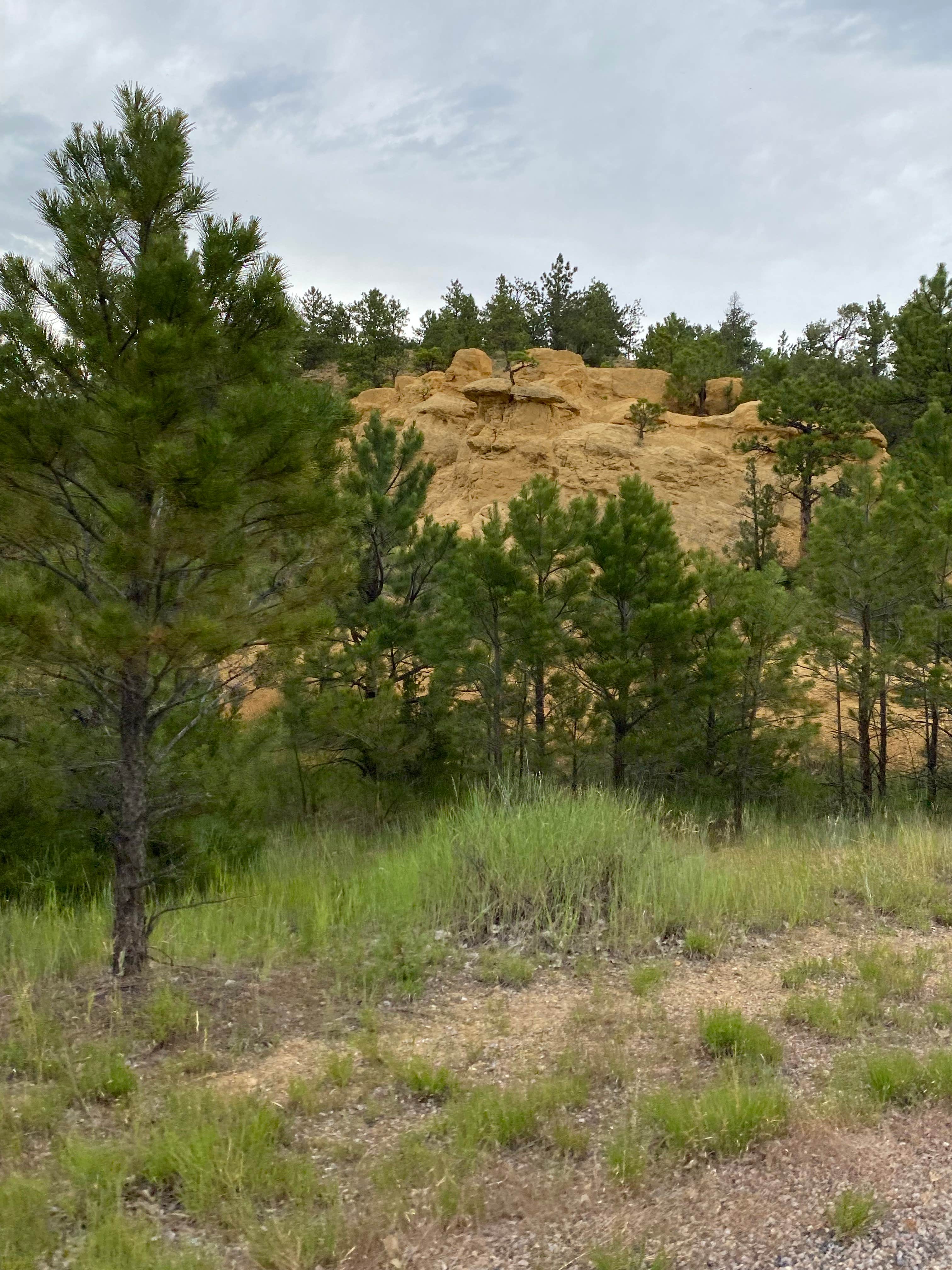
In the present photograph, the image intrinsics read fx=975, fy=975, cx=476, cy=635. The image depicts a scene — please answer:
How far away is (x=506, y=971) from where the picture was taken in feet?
20.6

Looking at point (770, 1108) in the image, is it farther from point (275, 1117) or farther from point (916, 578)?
point (916, 578)

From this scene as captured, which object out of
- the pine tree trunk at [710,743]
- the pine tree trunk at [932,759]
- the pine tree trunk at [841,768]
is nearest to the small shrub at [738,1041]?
the pine tree trunk at [710,743]

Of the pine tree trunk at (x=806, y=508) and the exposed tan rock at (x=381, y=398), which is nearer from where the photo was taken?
the pine tree trunk at (x=806, y=508)

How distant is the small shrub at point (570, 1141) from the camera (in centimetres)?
413

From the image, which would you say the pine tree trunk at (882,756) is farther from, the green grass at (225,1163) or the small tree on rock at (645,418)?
the small tree on rock at (645,418)

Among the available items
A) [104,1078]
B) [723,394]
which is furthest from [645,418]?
[104,1078]

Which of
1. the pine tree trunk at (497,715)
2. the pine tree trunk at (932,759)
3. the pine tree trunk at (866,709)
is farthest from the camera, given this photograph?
the pine tree trunk at (932,759)

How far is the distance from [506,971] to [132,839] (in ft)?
8.14

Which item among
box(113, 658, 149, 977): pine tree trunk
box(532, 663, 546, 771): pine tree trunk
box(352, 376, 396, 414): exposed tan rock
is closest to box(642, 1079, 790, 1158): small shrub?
box(113, 658, 149, 977): pine tree trunk

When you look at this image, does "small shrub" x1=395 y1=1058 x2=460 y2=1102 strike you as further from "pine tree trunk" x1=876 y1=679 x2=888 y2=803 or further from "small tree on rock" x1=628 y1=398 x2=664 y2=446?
"small tree on rock" x1=628 y1=398 x2=664 y2=446

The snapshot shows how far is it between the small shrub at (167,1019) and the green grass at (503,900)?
2.28ft

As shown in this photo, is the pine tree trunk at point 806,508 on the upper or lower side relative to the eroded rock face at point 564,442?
lower

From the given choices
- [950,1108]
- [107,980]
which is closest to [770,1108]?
[950,1108]

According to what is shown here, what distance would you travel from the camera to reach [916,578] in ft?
45.9
